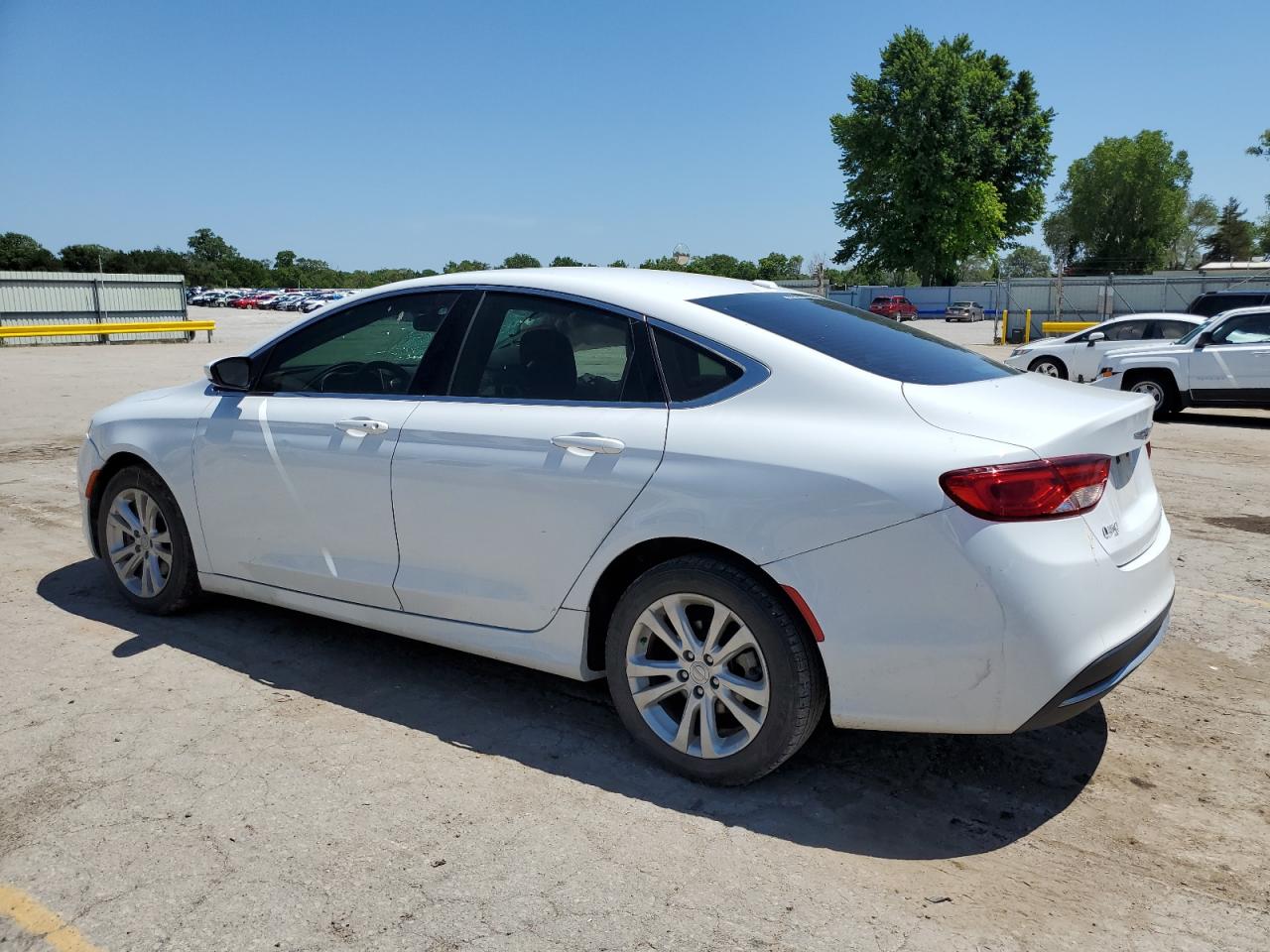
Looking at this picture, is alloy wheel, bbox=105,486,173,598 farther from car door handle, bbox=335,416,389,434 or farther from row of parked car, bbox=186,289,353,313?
row of parked car, bbox=186,289,353,313

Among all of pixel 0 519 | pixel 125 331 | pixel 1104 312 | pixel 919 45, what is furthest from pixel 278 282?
pixel 0 519

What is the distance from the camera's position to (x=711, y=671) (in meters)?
3.18

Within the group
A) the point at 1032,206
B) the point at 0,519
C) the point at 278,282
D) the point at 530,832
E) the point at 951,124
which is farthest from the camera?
the point at 278,282

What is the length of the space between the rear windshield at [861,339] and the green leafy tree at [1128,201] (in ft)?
323

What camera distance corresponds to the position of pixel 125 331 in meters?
31.0

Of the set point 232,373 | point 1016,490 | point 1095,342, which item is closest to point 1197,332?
point 1095,342

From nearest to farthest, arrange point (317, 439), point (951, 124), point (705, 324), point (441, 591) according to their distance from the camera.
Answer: point (705, 324) → point (441, 591) → point (317, 439) → point (951, 124)

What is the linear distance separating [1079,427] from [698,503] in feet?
3.84

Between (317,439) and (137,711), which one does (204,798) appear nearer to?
(137,711)

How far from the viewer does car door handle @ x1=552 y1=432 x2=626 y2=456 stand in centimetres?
331

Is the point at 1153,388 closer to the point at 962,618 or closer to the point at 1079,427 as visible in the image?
the point at 1079,427

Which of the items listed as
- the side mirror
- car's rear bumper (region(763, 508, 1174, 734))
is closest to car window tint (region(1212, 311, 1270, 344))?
car's rear bumper (region(763, 508, 1174, 734))

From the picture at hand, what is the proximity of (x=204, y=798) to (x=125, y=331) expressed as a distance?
31976 mm

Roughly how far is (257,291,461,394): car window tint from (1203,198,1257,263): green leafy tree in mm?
140196
